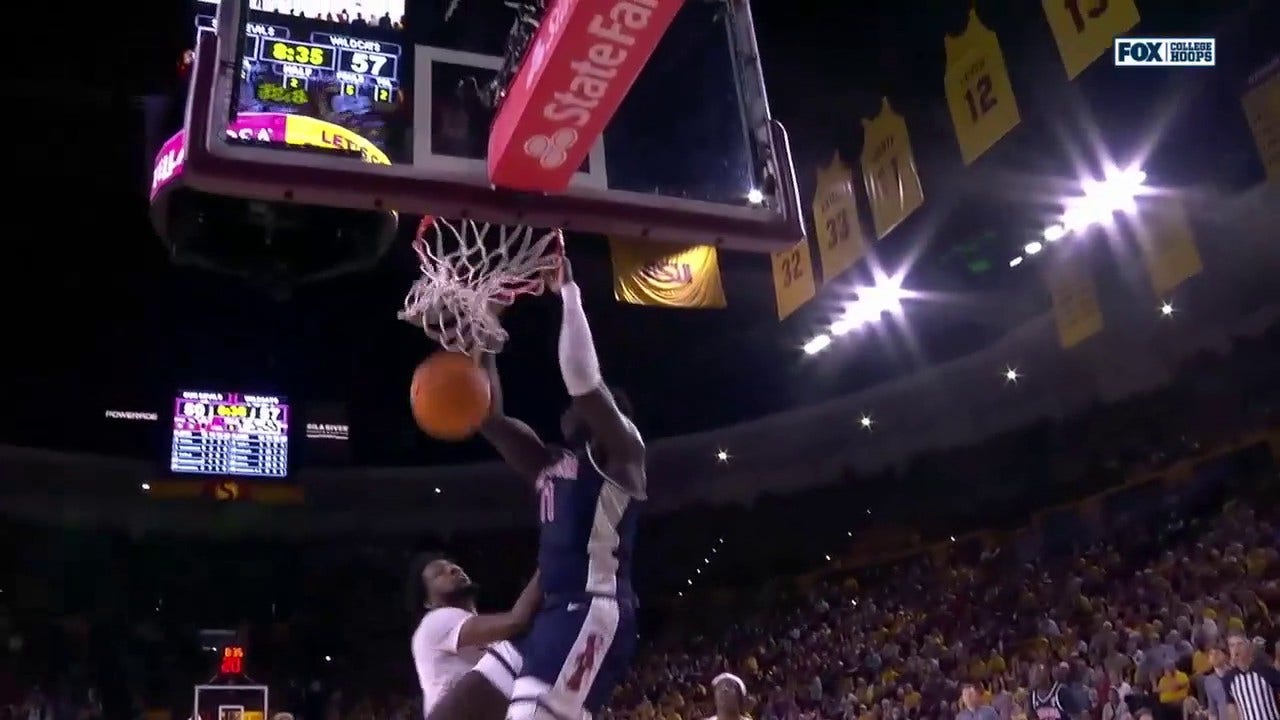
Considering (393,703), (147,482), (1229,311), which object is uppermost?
(147,482)

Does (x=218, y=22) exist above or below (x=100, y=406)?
below

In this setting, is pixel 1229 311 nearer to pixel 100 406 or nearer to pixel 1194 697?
pixel 1194 697

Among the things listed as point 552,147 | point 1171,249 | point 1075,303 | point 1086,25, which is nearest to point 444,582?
point 552,147

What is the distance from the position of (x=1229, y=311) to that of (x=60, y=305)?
12990 millimetres

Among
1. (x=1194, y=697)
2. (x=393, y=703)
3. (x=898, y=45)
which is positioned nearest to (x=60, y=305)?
(x=393, y=703)

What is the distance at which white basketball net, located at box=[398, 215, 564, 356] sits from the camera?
3.93 m

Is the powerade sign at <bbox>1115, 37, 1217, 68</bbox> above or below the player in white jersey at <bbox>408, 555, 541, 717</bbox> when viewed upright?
above

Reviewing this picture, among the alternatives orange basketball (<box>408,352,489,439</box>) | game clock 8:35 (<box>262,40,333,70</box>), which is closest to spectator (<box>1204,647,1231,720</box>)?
orange basketball (<box>408,352,489,439</box>)

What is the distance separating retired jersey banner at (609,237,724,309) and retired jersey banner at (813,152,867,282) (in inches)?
34.0

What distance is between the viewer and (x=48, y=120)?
9.58 metres

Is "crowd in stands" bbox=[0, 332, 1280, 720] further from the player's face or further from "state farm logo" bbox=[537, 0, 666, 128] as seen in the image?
"state farm logo" bbox=[537, 0, 666, 128]

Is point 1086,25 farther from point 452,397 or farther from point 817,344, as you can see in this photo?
point 817,344

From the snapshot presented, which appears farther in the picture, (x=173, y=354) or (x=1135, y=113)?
(x=173, y=354)

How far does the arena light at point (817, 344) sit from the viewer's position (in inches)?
580
